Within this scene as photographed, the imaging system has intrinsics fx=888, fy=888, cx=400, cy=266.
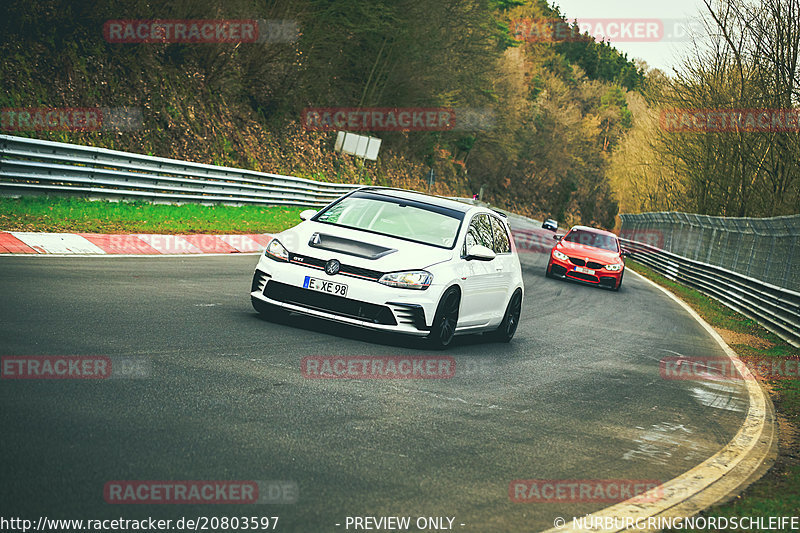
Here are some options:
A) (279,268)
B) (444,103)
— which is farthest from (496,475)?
(444,103)

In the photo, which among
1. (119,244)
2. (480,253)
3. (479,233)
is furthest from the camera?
(119,244)

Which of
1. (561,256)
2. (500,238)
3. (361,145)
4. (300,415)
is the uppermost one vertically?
(361,145)

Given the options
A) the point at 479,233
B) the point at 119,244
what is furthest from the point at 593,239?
the point at 479,233

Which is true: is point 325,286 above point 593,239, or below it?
below

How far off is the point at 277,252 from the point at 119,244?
21.0ft

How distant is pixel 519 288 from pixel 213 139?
78.4 ft

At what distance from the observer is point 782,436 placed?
27.4ft

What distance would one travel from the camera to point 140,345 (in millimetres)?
7500

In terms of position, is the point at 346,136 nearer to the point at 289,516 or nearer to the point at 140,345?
the point at 140,345

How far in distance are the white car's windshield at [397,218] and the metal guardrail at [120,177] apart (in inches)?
329

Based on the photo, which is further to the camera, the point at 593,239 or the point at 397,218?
the point at 593,239

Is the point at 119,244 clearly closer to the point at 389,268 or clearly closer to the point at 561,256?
the point at 389,268

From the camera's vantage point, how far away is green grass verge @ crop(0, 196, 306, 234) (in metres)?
15.3

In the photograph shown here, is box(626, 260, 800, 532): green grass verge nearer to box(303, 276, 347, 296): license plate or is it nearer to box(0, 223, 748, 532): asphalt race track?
box(0, 223, 748, 532): asphalt race track
